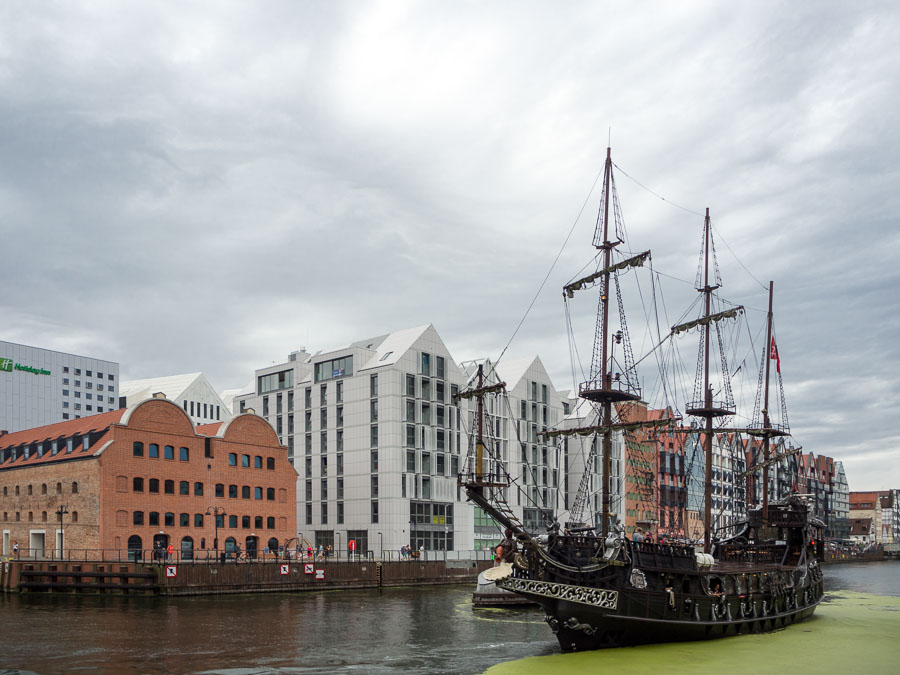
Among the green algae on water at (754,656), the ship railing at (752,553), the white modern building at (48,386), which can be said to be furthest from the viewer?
the white modern building at (48,386)

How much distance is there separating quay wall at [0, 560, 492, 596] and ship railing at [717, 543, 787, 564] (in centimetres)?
3205

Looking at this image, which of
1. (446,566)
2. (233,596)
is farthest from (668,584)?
(446,566)

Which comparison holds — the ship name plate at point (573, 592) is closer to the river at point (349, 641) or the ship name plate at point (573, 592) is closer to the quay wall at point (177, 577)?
the river at point (349, 641)

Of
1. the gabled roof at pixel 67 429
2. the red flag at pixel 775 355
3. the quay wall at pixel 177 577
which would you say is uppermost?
the red flag at pixel 775 355

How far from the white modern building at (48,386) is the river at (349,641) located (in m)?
126

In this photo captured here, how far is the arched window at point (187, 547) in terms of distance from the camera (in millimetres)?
78812

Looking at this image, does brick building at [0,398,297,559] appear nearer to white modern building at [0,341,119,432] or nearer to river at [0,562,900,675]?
river at [0,562,900,675]

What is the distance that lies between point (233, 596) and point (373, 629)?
24871 millimetres

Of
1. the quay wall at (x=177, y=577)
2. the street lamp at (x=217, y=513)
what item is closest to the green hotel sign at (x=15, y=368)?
the street lamp at (x=217, y=513)

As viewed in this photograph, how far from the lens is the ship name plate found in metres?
34.0

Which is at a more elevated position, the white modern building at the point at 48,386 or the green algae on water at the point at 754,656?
the white modern building at the point at 48,386

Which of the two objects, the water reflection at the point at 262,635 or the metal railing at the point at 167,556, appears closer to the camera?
the water reflection at the point at 262,635

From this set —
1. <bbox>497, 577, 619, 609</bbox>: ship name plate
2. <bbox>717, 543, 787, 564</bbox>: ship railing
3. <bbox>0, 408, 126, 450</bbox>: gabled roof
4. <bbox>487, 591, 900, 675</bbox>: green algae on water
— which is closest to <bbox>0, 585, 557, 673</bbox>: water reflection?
<bbox>497, 577, 619, 609</bbox>: ship name plate

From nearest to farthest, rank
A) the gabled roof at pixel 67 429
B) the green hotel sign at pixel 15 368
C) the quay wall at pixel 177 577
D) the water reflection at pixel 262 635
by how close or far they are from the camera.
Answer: the water reflection at pixel 262 635 < the quay wall at pixel 177 577 < the gabled roof at pixel 67 429 < the green hotel sign at pixel 15 368
